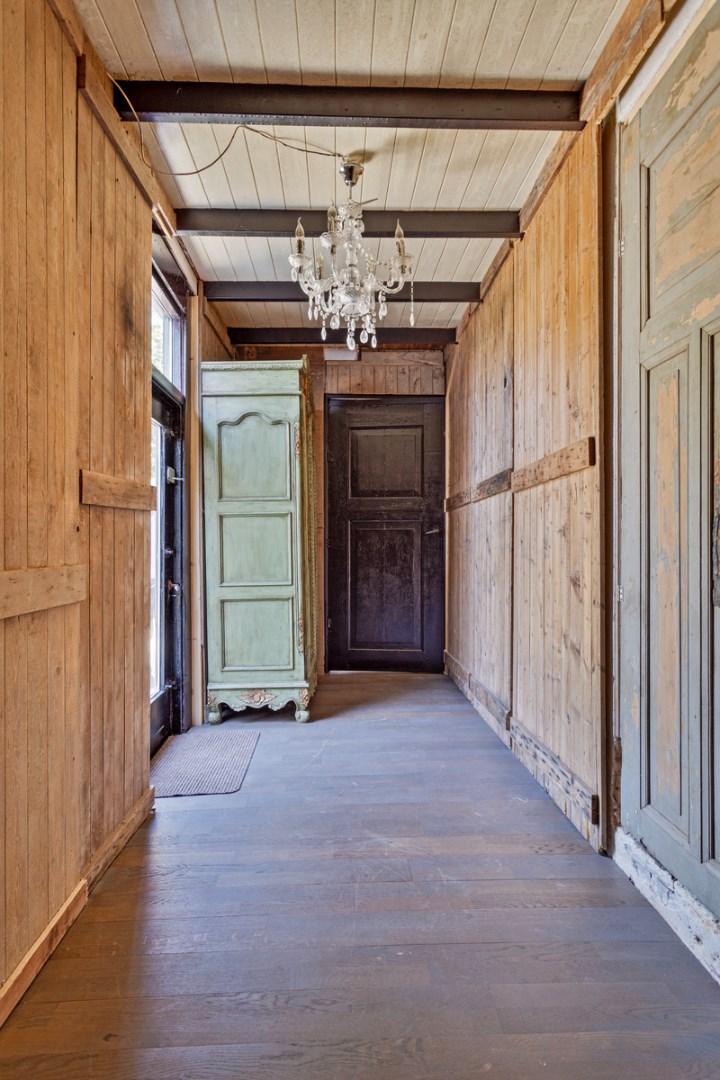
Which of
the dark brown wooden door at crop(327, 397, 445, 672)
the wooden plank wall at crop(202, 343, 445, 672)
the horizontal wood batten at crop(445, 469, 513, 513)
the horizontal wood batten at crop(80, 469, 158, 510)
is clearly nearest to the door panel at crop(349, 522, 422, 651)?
the dark brown wooden door at crop(327, 397, 445, 672)

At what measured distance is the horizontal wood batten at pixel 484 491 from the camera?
10.3 feet

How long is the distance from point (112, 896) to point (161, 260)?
3.09 metres

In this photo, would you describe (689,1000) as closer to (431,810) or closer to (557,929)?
(557,929)

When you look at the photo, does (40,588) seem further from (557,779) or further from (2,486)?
(557,779)

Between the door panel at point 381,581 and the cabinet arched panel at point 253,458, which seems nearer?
the cabinet arched panel at point 253,458

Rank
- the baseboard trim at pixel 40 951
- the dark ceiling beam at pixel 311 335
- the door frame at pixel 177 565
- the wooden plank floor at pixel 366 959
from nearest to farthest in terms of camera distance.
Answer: the wooden plank floor at pixel 366 959 < the baseboard trim at pixel 40 951 < the door frame at pixel 177 565 < the dark ceiling beam at pixel 311 335

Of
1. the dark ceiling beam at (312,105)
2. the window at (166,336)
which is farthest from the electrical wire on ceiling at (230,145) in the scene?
the window at (166,336)

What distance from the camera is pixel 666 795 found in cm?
165

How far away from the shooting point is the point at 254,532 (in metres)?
3.52

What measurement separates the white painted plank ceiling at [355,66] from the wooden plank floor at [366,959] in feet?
9.22

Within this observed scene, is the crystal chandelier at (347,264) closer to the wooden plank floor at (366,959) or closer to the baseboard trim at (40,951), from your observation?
the wooden plank floor at (366,959)

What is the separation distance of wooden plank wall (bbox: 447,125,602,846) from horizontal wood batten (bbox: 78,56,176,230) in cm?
173

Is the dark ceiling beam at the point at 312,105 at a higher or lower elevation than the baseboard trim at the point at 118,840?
higher

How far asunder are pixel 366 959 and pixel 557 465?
1.90 m
